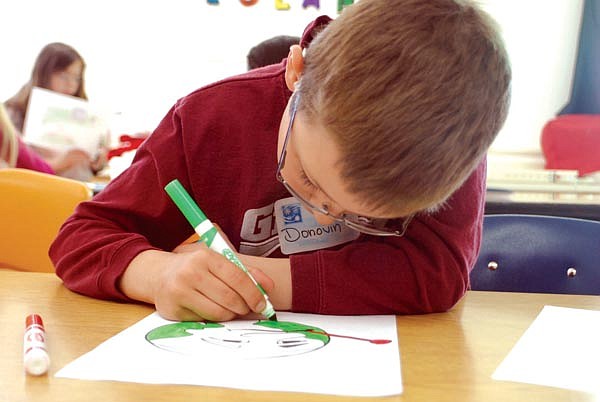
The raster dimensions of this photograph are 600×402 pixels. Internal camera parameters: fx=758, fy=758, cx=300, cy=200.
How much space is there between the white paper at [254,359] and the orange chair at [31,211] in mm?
795

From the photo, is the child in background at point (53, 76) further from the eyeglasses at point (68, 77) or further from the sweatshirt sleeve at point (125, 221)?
the sweatshirt sleeve at point (125, 221)

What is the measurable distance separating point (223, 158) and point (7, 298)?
1.07 feet

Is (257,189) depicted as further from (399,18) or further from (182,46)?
(182,46)

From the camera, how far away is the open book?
275 centimetres

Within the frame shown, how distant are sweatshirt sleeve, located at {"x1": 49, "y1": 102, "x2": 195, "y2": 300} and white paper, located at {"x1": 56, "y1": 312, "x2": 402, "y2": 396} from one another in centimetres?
13

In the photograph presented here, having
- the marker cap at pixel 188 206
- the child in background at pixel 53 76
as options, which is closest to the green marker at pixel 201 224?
the marker cap at pixel 188 206

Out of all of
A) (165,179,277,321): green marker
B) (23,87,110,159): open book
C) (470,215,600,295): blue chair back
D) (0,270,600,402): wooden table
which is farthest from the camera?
(23,87,110,159): open book

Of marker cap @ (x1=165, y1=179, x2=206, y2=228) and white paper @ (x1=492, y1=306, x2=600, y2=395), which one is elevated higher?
marker cap @ (x1=165, y1=179, x2=206, y2=228)

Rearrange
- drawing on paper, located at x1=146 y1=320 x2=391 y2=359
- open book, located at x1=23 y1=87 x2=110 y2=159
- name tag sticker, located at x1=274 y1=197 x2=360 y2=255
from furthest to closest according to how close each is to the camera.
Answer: open book, located at x1=23 y1=87 x2=110 y2=159 → name tag sticker, located at x1=274 y1=197 x2=360 y2=255 → drawing on paper, located at x1=146 y1=320 x2=391 y2=359

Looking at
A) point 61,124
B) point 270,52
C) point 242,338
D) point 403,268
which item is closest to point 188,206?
point 242,338

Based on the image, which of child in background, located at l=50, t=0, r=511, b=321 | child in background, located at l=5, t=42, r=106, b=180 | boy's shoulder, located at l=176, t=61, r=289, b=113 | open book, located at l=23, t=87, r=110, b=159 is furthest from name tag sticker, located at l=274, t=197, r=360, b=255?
child in background, located at l=5, t=42, r=106, b=180

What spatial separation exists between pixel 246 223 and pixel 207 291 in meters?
0.25

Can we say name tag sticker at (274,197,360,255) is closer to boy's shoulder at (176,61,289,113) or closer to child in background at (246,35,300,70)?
boy's shoulder at (176,61,289,113)

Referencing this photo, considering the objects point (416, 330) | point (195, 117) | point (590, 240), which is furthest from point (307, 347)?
point (590, 240)
